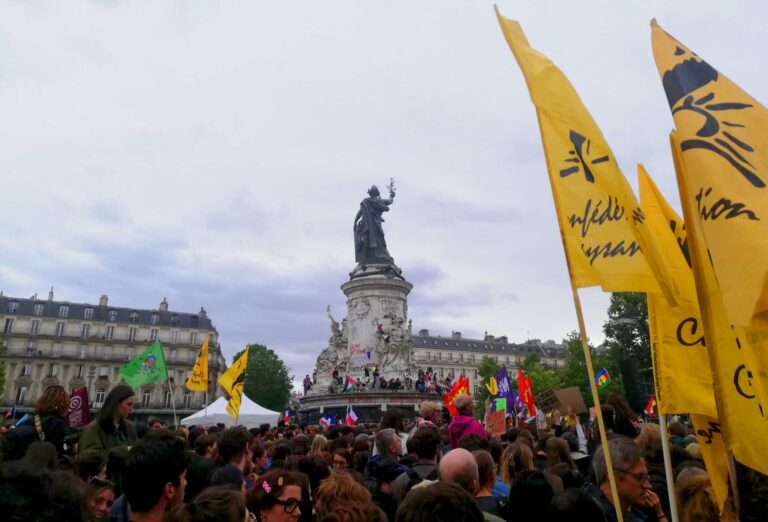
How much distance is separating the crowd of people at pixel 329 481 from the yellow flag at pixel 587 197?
1419 mm

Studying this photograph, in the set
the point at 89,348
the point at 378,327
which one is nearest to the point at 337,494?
the point at 378,327

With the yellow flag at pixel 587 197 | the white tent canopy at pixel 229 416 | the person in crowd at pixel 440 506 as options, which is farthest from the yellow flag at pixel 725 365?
the white tent canopy at pixel 229 416

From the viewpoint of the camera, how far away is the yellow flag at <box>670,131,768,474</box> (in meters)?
3.29

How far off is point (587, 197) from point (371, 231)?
42.8 meters

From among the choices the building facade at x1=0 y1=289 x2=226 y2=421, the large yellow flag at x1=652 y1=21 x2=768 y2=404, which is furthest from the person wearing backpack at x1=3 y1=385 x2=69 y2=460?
the building facade at x1=0 y1=289 x2=226 y2=421

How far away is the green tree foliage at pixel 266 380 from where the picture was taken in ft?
281

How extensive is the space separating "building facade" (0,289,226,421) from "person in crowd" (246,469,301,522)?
7184cm

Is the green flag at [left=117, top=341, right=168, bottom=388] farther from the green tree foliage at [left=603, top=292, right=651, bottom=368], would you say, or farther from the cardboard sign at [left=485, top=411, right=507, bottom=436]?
the green tree foliage at [left=603, top=292, right=651, bottom=368]

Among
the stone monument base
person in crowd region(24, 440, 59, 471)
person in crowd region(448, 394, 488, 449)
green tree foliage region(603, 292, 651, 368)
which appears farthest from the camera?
green tree foliage region(603, 292, 651, 368)

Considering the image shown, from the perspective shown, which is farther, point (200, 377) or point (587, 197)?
point (200, 377)

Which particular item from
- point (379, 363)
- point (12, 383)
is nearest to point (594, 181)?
point (379, 363)

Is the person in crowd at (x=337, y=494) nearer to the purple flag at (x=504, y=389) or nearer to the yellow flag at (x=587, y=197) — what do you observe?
the yellow flag at (x=587, y=197)

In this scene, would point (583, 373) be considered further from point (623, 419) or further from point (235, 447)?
point (235, 447)

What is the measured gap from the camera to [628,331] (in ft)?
191
